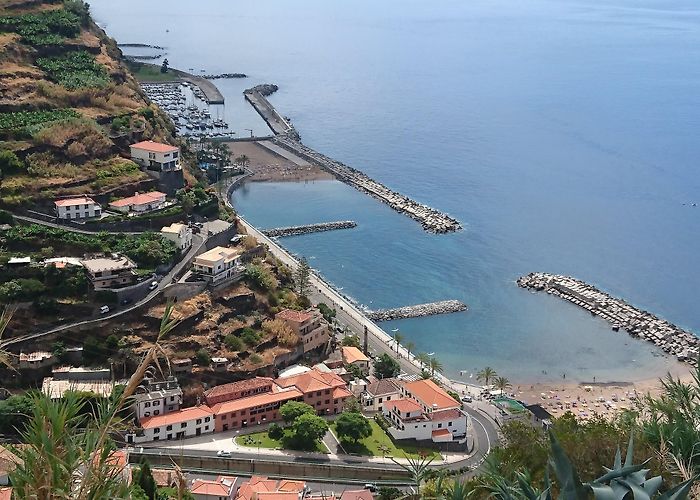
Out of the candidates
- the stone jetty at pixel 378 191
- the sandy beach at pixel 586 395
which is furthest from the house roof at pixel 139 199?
the stone jetty at pixel 378 191

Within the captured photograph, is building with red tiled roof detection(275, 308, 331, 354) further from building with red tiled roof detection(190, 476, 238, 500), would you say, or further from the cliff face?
the cliff face

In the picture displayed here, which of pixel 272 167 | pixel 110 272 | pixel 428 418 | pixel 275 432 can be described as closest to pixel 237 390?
pixel 275 432

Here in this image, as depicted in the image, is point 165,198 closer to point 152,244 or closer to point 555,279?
point 152,244

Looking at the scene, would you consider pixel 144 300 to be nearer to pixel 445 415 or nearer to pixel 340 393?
pixel 340 393

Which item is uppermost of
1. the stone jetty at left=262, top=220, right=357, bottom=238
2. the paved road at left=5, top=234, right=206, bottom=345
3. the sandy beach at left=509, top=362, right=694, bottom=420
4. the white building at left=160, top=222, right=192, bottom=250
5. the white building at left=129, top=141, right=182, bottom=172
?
the white building at left=129, top=141, right=182, bottom=172

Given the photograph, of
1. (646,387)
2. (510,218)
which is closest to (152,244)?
(646,387)

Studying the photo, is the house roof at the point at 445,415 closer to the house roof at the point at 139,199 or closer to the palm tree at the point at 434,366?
the palm tree at the point at 434,366

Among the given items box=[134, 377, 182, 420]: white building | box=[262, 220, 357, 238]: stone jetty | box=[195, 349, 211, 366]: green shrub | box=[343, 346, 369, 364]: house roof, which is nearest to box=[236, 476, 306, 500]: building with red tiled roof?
box=[134, 377, 182, 420]: white building
